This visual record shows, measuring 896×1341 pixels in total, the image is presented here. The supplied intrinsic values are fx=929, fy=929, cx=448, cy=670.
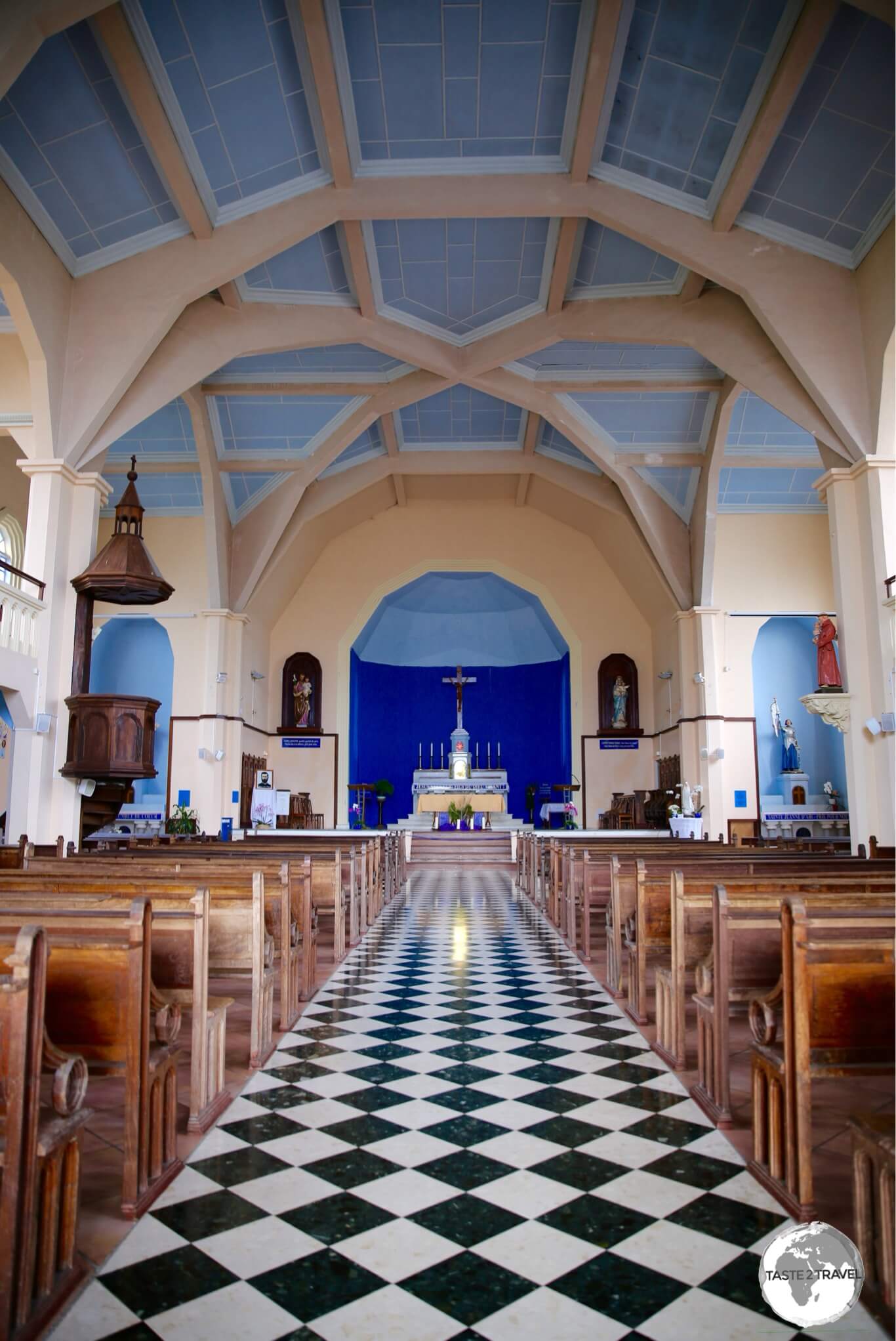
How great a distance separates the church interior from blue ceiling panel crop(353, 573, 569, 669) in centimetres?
14

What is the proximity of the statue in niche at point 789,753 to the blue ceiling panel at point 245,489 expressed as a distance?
9618 mm

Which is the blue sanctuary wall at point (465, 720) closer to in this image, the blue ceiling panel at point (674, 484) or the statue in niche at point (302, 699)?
the statue in niche at point (302, 699)

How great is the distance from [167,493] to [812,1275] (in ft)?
50.3

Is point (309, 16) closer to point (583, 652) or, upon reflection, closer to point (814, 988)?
point (814, 988)

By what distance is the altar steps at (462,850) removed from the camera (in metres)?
16.5

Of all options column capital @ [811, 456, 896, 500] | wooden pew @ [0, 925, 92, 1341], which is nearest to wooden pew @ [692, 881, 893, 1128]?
wooden pew @ [0, 925, 92, 1341]

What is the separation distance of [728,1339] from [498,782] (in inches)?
715

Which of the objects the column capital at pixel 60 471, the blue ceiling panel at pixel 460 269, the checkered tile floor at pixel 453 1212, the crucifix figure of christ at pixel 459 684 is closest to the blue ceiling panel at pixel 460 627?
the crucifix figure of christ at pixel 459 684

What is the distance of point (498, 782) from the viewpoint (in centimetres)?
2005

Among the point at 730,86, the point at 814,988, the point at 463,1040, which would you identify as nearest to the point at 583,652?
the point at 730,86

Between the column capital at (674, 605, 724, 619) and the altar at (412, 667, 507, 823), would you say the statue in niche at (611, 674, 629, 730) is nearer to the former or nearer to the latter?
the altar at (412, 667, 507, 823)

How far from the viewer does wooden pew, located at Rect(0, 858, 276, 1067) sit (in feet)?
10.9

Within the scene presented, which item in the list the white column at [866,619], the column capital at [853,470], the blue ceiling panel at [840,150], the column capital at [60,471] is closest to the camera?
the blue ceiling panel at [840,150]

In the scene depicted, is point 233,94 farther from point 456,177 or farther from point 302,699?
point 302,699
